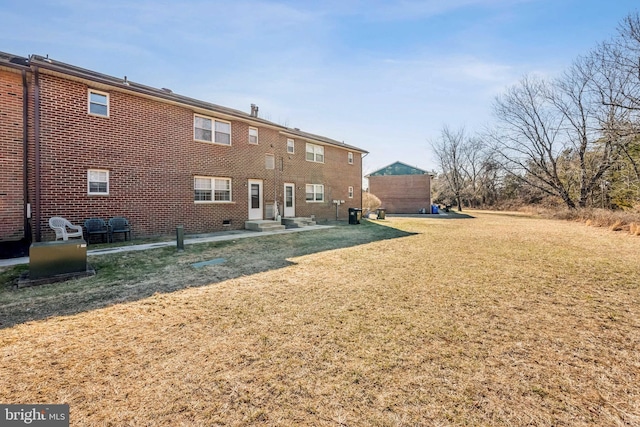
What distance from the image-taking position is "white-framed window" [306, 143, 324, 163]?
18703 mm

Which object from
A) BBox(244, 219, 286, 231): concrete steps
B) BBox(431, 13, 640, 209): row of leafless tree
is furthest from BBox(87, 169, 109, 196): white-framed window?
BBox(431, 13, 640, 209): row of leafless tree

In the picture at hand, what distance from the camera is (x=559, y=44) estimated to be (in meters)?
11.1

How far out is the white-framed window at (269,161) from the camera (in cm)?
1523

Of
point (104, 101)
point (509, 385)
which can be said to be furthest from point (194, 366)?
point (104, 101)

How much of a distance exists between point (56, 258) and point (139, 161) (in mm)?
6136

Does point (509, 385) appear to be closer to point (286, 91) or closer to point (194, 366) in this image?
point (194, 366)

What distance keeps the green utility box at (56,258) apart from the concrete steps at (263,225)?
26.0 feet

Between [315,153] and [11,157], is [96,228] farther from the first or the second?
[315,153]

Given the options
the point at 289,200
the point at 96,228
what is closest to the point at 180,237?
the point at 96,228

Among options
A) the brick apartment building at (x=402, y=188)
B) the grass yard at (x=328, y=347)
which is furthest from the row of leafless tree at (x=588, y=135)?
the grass yard at (x=328, y=347)

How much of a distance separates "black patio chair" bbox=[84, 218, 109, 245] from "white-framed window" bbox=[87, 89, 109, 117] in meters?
3.71

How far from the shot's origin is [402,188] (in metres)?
33.2

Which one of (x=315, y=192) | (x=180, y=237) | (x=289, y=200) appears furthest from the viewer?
(x=315, y=192)

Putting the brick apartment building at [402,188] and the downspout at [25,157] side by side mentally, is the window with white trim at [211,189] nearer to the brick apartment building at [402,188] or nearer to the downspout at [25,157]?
the downspout at [25,157]
